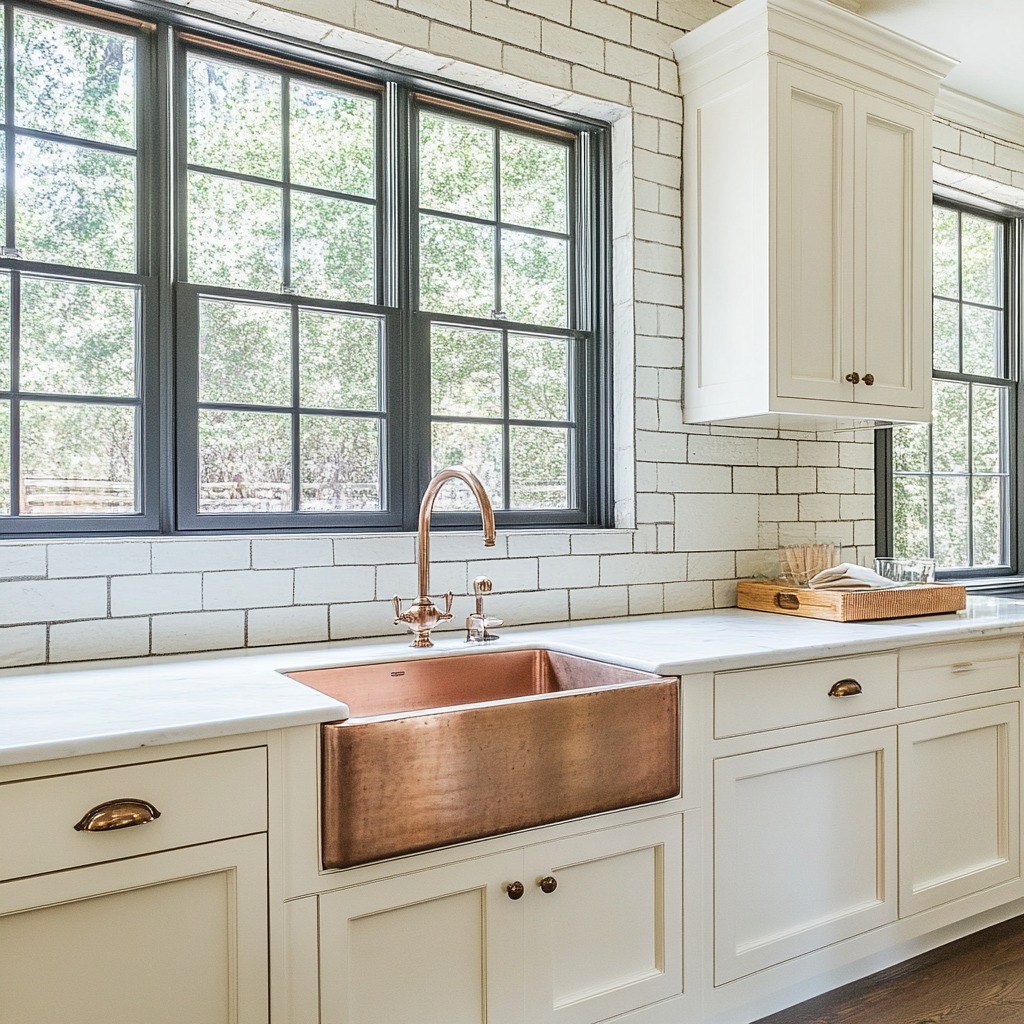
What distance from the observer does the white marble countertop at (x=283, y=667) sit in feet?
4.54

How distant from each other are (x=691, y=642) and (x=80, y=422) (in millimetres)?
1557

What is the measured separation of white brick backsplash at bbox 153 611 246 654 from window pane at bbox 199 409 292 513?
0.27 m

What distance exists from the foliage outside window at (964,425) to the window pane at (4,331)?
122 inches

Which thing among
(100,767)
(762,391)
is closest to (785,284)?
(762,391)

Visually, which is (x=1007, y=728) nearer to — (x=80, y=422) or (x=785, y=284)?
(x=785, y=284)

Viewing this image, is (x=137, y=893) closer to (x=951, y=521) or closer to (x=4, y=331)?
(x=4, y=331)

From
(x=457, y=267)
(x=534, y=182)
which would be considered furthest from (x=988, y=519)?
(x=457, y=267)

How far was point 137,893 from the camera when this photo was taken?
1.36m

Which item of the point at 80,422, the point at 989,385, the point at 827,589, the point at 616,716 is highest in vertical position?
the point at 989,385

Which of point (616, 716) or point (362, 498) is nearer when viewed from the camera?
point (616, 716)

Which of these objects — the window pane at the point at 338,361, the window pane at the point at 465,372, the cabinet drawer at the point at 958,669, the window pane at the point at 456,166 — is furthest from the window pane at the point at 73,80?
the cabinet drawer at the point at 958,669

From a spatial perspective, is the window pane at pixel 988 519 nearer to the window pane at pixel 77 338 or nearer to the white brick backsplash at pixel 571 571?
the white brick backsplash at pixel 571 571

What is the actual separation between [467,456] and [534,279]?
0.62 metres

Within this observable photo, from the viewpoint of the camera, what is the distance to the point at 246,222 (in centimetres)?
232
